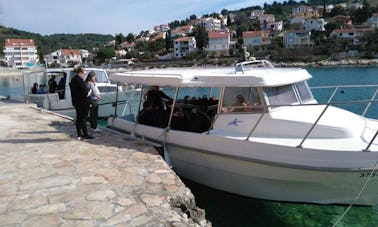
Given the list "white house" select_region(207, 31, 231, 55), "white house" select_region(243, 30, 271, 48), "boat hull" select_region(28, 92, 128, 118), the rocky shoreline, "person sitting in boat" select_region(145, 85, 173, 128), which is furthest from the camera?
"white house" select_region(243, 30, 271, 48)

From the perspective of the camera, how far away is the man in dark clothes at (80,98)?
8820 millimetres

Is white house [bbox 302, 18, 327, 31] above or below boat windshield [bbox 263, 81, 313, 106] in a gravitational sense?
above

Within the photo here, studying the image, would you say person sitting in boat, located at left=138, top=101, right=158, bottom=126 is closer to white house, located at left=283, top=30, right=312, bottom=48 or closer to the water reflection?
the water reflection

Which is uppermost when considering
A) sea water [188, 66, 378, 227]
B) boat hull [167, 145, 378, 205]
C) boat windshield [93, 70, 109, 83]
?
boat windshield [93, 70, 109, 83]

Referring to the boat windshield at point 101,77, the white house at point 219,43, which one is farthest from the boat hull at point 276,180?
the white house at point 219,43

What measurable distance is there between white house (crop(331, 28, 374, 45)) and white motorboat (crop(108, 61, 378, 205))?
11825 centimetres

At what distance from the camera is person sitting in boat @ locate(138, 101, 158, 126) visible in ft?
30.3

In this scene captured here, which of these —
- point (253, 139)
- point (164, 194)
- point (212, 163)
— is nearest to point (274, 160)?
point (253, 139)

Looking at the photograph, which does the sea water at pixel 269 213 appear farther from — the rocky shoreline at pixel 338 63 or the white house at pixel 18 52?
the white house at pixel 18 52

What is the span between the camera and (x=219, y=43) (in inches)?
5034

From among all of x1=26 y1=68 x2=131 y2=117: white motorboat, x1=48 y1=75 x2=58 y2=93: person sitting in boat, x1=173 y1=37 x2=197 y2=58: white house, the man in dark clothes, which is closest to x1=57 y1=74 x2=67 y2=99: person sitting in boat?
x1=26 y1=68 x2=131 y2=117: white motorboat

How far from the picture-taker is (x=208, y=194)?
8.51 meters

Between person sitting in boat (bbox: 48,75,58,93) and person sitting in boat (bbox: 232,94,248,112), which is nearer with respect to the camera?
person sitting in boat (bbox: 232,94,248,112)

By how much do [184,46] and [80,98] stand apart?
13446 centimetres
